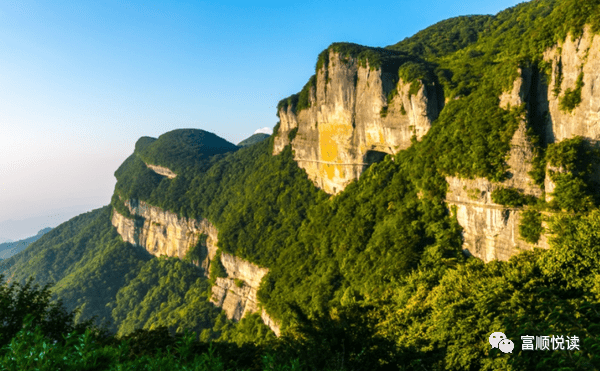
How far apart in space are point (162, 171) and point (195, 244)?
115 ft

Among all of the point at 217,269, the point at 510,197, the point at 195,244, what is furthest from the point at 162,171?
the point at 510,197

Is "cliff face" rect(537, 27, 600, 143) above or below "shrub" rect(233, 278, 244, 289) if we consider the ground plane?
above

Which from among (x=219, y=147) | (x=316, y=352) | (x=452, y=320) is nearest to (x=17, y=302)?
(x=316, y=352)

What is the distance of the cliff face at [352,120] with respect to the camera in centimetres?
4044

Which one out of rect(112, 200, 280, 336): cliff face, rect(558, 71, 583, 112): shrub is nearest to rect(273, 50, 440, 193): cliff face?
rect(558, 71, 583, 112): shrub

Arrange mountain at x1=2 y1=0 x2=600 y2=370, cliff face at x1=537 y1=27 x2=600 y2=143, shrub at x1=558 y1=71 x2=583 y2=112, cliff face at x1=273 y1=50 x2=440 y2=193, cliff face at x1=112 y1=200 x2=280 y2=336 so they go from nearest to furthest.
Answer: mountain at x1=2 y1=0 x2=600 y2=370 < cliff face at x1=537 y1=27 x2=600 y2=143 < shrub at x1=558 y1=71 x2=583 y2=112 < cliff face at x1=273 y1=50 x2=440 y2=193 < cliff face at x1=112 y1=200 x2=280 y2=336

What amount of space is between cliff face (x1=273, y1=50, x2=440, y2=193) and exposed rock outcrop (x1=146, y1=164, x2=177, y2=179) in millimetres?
59910

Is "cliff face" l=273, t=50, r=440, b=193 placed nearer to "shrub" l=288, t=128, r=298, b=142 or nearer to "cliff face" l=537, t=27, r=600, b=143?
"shrub" l=288, t=128, r=298, b=142

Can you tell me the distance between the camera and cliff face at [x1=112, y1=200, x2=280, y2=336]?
6000 cm

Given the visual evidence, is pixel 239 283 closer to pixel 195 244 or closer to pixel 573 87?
pixel 195 244

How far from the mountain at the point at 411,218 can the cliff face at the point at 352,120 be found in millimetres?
247

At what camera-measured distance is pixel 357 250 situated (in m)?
39.1

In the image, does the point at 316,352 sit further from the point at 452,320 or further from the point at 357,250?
the point at 357,250

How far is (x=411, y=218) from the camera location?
34.2m
